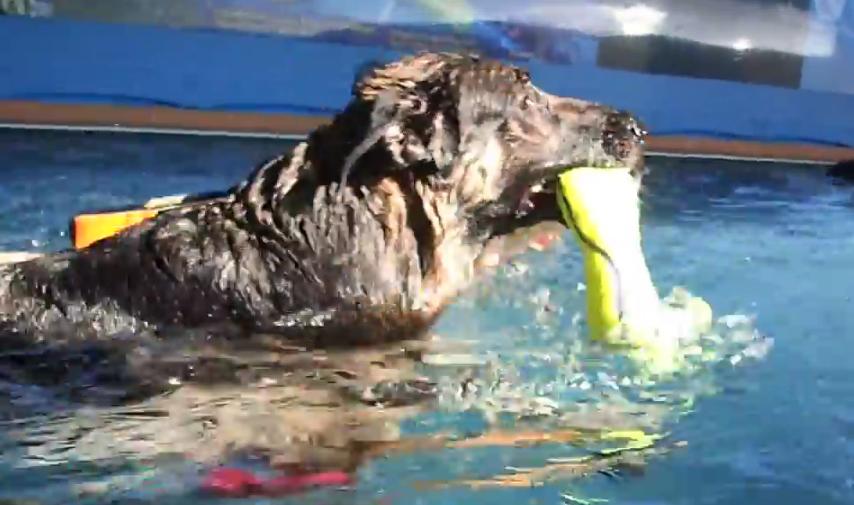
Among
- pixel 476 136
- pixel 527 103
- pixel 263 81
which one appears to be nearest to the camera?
pixel 476 136

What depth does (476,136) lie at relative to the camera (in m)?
4.78

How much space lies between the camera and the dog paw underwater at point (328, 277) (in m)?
4.14

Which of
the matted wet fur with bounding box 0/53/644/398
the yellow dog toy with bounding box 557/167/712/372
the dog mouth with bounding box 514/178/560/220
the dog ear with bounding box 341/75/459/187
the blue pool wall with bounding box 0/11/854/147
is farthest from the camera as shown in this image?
the blue pool wall with bounding box 0/11/854/147

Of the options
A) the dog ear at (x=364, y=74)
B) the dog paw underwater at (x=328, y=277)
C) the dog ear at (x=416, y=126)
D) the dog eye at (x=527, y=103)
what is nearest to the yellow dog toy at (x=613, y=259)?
the dog paw underwater at (x=328, y=277)

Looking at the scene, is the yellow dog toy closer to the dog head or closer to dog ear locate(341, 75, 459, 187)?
the dog head

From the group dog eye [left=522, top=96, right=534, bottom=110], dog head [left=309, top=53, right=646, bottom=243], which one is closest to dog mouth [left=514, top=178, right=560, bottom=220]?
dog head [left=309, top=53, right=646, bottom=243]

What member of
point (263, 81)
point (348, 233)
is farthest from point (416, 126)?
point (263, 81)

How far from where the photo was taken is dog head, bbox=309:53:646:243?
4.61 meters

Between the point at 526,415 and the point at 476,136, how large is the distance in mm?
1071

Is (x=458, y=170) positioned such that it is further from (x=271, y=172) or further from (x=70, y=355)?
(x=70, y=355)

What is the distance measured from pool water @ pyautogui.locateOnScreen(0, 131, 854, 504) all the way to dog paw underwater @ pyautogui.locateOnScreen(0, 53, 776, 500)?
0.02 metres

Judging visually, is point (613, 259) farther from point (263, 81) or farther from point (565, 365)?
point (263, 81)

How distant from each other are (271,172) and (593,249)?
49.2 inches

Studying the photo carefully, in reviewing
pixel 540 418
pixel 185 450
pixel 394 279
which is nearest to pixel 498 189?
pixel 394 279
